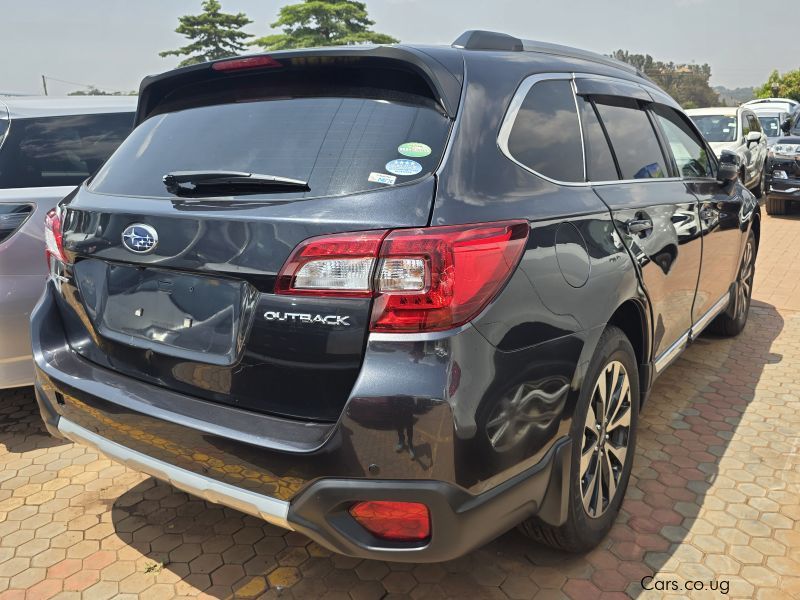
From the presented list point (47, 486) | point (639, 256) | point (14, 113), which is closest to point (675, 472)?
point (639, 256)

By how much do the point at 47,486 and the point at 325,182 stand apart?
2.24 metres

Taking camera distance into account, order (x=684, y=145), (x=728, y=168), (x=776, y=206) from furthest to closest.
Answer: (x=776, y=206) < (x=728, y=168) < (x=684, y=145)

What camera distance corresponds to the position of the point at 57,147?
3789 millimetres

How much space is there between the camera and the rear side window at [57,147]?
3525 millimetres

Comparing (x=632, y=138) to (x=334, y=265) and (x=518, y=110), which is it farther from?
(x=334, y=265)

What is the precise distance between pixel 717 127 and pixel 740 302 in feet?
25.1

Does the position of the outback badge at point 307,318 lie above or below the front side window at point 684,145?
below

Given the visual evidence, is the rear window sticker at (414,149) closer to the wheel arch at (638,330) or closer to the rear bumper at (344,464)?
the rear bumper at (344,464)

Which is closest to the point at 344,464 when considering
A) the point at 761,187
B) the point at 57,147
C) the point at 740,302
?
the point at 57,147

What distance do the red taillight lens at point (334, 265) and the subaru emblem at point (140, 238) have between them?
52cm

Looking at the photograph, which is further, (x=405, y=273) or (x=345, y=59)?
(x=345, y=59)

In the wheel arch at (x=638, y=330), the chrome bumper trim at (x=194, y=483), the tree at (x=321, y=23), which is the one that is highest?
the tree at (x=321, y=23)

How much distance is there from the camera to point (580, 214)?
2.20m

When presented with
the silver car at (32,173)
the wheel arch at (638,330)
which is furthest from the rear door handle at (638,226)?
the silver car at (32,173)
